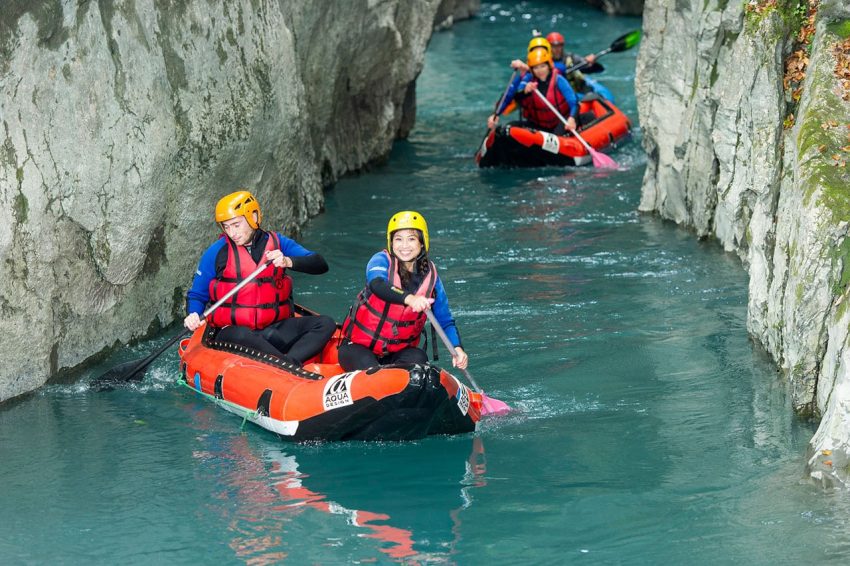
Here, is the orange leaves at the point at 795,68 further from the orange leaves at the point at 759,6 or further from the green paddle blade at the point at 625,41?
the green paddle blade at the point at 625,41

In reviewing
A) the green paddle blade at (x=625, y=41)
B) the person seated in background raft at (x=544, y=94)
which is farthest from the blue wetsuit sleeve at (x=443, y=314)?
the green paddle blade at (x=625, y=41)

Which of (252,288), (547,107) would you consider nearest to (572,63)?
(547,107)

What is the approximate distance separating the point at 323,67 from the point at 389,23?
167 cm

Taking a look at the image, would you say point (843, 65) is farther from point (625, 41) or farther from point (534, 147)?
point (625, 41)

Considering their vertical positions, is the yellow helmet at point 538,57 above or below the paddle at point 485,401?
above

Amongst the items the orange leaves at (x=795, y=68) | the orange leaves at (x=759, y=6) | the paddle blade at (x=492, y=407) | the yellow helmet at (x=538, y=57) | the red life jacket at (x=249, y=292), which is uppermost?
the orange leaves at (x=759, y=6)

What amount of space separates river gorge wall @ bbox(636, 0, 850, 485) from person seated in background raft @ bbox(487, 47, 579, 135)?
2.93m

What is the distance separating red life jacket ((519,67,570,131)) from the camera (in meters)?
16.7

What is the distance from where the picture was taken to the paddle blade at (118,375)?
8.91m

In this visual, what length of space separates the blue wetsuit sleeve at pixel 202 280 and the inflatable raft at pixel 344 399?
0.58m

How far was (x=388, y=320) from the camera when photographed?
797cm

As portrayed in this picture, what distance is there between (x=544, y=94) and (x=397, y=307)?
9370 mm

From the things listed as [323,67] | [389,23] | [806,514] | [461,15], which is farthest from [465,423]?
[461,15]

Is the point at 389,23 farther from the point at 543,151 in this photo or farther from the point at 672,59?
the point at 672,59
